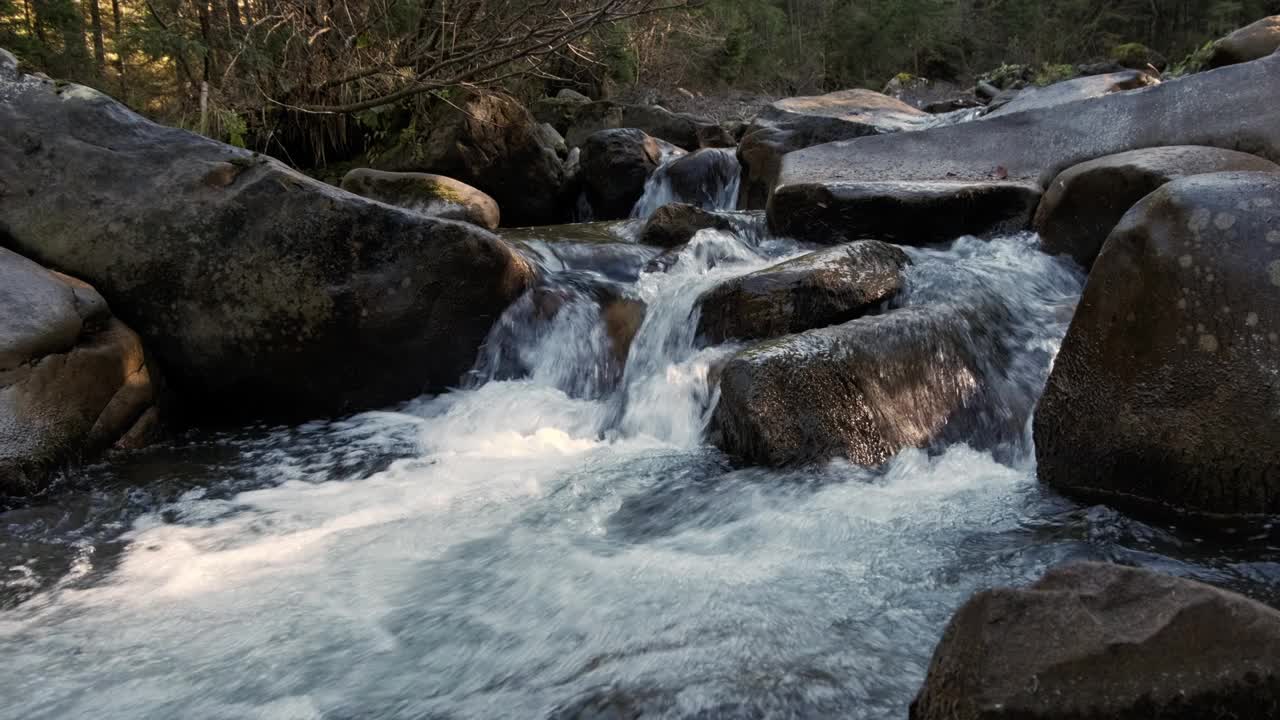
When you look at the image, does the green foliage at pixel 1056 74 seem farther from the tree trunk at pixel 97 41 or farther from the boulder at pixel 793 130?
the tree trunk at pixel 97 41

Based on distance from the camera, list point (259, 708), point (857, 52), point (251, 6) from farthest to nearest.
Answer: point (857, 52) < point (251, 6) < point (259, 708)

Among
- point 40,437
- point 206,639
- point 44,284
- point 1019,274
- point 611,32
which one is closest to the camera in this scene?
point 206,639

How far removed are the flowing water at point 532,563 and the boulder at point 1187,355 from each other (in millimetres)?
227

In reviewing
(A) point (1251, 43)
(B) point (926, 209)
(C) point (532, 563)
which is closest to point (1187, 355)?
(C) point (532, 563)

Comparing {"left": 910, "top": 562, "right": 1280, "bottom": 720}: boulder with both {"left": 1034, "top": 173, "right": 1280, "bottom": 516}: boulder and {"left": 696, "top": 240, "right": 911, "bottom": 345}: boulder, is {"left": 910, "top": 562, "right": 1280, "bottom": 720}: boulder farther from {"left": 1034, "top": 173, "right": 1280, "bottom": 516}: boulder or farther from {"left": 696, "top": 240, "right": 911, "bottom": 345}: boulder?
{"left": 696, "top": 240, "right": 911, "bottom": 345}: boulder

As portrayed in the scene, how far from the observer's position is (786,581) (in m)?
2.96

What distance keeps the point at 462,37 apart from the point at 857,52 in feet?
75.9

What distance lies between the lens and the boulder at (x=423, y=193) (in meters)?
8.21

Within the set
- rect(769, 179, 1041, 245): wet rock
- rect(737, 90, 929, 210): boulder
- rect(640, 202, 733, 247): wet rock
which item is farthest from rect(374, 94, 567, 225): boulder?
rect(769, 179, 1041, 245): wet rock

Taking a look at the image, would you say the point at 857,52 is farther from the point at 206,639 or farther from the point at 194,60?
the point at 206,639

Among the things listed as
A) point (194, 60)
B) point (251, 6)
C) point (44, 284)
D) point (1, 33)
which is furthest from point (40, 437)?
point (1, 33)

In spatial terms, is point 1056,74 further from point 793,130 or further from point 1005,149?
point 1005,149

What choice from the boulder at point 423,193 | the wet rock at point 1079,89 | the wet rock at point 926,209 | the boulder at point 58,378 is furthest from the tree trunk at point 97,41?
the wet rock at point 1079,89

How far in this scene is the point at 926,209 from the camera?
6.80 meters
